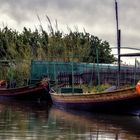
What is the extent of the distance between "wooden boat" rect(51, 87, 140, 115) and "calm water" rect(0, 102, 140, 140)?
1.69 ft

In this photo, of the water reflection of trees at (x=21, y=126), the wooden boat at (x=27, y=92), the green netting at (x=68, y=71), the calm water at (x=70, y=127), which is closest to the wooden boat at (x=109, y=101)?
the calm water at (x=70, y=127)

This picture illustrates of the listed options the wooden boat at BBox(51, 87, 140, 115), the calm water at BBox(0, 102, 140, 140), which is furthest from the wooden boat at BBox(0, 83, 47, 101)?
the calm water at BBox(0, 102, 140, 140)

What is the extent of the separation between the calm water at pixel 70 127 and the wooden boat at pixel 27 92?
10.7 m

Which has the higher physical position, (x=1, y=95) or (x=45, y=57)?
(x=45, y=57)

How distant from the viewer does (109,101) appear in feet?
83.9

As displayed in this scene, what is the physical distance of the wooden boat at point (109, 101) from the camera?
80.7ft

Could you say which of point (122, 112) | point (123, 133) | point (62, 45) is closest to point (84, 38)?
point (62, 45)

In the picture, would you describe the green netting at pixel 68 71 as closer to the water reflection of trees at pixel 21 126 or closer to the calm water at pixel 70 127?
the calm water at pixel 70 127

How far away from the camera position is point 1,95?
41.2 m

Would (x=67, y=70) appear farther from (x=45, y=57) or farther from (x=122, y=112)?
(x=122, y=112)

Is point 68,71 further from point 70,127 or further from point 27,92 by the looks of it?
point 70,127

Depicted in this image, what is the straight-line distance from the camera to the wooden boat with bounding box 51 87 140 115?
24.6 m

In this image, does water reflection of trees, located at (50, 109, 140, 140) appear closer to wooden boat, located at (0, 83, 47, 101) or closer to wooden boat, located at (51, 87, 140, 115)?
wooden boat, located at (51, 87, 140, 115)

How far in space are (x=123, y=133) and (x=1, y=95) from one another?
23150 millimetres
